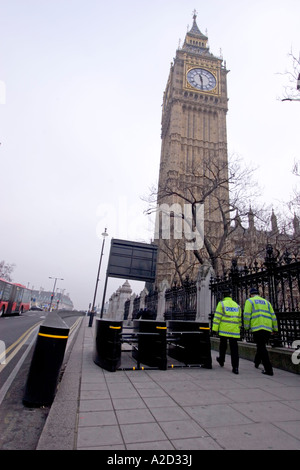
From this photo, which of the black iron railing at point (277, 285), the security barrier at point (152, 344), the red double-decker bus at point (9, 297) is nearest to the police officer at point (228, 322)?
the black iron railing at point (277, 285)

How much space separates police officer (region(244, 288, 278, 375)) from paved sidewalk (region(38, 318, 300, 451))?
1.43 feet

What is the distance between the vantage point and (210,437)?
248cm

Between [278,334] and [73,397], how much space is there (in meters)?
5.01

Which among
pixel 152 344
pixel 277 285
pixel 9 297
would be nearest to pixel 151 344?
pixel 152 344

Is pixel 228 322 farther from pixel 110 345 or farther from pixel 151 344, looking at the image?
pixel 110 345

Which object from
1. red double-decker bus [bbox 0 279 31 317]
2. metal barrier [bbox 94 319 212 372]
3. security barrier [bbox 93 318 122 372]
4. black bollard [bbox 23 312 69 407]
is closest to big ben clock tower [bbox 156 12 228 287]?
red double-decker bus [bbox 0 279 31 317]

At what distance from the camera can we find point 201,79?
5622 cm

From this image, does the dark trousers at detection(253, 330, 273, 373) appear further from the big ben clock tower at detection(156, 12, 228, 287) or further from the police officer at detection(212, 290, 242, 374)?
the big ben clock tower at detection(156, 12, 228, 287)

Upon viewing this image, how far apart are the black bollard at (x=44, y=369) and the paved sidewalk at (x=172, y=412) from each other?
0.21 m

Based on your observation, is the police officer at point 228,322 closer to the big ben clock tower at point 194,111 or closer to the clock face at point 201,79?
the big ben clock tower at point 194,111

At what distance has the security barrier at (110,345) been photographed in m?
5.27

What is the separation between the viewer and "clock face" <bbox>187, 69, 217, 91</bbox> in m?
55.6
